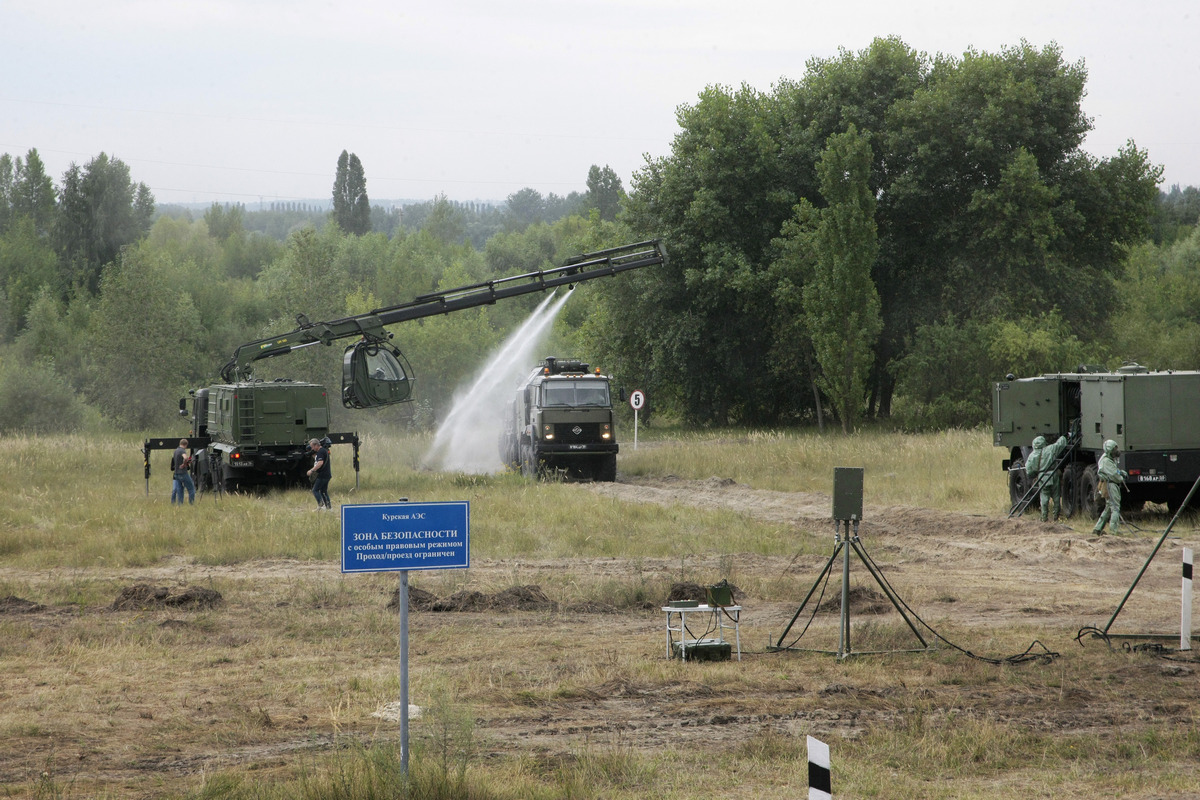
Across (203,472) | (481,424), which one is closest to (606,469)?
(203,472)

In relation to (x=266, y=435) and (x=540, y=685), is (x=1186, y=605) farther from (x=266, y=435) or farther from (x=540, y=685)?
(x=266, y=435)

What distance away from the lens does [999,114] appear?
43406 millimetres

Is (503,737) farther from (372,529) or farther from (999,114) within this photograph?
(999,114)

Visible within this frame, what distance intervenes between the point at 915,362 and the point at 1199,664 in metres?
34.4

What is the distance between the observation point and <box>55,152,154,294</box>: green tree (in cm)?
8369

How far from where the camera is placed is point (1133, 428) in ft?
62.4

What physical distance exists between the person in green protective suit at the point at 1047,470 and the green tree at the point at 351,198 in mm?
115103

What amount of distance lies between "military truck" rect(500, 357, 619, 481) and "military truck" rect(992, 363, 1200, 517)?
1116cm

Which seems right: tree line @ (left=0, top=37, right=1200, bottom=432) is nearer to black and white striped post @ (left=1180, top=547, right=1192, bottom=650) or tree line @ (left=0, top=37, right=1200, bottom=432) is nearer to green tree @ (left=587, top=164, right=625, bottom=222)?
black and white striped post @ (left=1180, top=547, right=1192, bottom=650)

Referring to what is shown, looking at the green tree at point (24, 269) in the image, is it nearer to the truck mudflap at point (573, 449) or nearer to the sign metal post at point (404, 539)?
the truck mudflap at point (573, 449)

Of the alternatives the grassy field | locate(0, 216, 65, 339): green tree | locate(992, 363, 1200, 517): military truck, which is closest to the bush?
locate(0, 216, 65, 339): green tree

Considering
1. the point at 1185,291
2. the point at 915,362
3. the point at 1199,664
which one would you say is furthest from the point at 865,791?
the point at 1185,291

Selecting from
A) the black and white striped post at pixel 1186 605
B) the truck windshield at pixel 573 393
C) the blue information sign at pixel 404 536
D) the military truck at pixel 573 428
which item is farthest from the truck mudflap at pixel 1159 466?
the blue information sign at pixel 404 536

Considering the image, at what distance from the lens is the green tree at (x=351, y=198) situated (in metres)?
129
